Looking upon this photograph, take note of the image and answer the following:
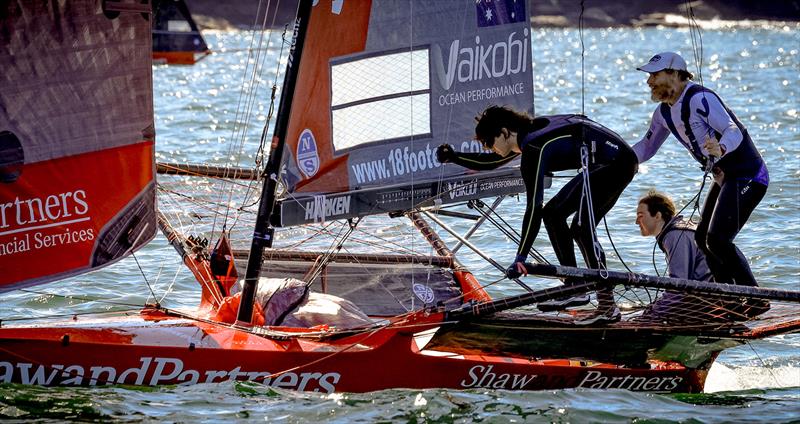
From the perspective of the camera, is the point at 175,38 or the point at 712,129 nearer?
the point at 712,129

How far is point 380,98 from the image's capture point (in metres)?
7.43

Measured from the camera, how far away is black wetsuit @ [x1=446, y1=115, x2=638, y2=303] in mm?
6727

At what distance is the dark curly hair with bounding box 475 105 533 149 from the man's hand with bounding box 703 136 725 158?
935mm

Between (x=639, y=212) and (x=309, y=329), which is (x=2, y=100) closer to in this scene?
(x=309, y=329)

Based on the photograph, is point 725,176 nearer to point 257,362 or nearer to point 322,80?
point 322,80

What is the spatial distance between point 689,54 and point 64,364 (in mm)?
32663

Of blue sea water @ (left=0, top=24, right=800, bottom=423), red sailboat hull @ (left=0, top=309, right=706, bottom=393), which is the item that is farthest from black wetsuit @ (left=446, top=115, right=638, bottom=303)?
blue sea water @ (left=0, top=24, right=800, bottom=423)

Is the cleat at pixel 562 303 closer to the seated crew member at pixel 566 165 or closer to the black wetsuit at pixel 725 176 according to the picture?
the seated crew member at pixel 566 165

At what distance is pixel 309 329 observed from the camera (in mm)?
7086

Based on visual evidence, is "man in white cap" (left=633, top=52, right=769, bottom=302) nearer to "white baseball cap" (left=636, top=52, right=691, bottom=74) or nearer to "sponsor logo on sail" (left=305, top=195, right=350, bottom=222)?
"white baseball cap" (left=636, top=52, right=691, bottom=74)

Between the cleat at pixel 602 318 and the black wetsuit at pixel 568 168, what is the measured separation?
0.10 m

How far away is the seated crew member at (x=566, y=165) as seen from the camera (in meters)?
6.75

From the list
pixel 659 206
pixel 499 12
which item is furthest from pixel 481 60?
pixel 659 206

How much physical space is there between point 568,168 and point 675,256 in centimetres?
79
